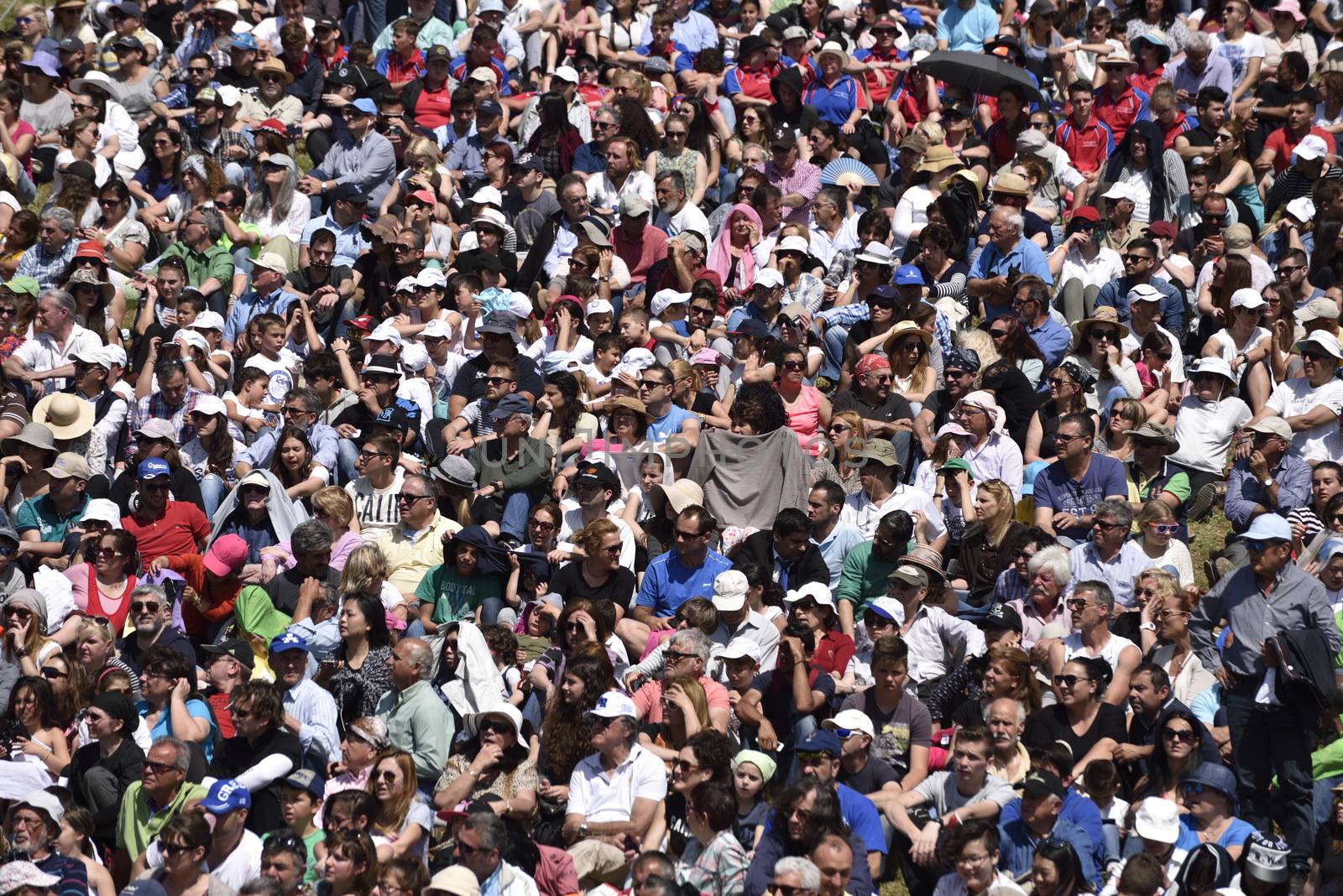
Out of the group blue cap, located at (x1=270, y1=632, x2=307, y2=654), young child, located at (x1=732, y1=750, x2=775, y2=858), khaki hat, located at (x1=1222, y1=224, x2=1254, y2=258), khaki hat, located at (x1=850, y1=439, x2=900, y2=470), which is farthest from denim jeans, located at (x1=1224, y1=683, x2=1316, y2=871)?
khaki hat, located at (x1=1222, y1=224, x2=1254, y2=258)

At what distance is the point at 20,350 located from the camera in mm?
15453

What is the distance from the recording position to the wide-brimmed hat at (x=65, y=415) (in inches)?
572

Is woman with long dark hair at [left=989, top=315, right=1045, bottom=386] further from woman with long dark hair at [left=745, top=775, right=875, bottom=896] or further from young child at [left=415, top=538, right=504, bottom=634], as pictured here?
woman with long dark hair at [left=745, top=775, right=875, bottom=896]

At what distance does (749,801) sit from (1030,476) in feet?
12.7

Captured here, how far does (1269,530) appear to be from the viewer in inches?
467

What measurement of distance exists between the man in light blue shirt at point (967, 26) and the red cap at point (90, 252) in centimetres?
850

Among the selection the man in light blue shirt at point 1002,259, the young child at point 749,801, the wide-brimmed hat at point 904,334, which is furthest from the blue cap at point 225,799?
the man in light blue shirt at point 1002,259

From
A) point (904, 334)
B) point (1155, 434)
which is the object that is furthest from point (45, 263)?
point (1155, 434)

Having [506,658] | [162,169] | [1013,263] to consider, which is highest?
[506,658]

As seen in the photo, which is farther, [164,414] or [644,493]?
[164,414]

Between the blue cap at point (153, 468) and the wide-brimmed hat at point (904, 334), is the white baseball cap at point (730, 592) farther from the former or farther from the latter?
the blue cap at point (153, 468)

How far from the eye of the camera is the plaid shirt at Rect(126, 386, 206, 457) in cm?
1464

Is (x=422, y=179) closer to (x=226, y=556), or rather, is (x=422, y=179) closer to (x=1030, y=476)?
(x=226, y=556)

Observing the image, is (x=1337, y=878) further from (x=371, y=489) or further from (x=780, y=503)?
(x=371, y=489)
